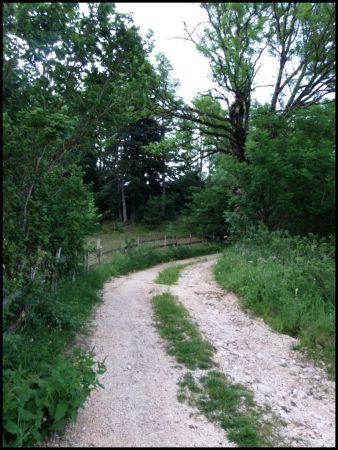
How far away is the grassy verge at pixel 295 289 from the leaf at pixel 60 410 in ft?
12.4

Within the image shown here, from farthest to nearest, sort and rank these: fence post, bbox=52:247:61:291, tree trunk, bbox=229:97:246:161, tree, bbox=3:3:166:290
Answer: tree trunk, bbox=229:97:246:161 < fence post, bbox=52:247:61:291 < tree, bbox=3:3:166:290

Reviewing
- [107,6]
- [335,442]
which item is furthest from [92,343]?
[107,6]

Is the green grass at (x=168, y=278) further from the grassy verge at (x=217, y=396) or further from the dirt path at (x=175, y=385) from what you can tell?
the grassy verge at (x=217, y=396)

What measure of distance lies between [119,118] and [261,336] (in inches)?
192

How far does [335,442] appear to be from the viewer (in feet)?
12.3

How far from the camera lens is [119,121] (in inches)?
270

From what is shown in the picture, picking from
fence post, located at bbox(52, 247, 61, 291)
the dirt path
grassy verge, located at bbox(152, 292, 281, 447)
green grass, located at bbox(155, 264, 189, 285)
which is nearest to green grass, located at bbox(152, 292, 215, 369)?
grassy verge, located at bbox(152, 292, 281, 447)

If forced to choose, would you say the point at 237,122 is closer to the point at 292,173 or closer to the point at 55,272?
the point at 292,173

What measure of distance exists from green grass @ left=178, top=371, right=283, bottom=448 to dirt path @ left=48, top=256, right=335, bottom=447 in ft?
0.41

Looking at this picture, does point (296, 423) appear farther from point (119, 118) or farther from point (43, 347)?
point (119, 118)

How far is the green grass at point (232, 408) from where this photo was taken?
3734 mm

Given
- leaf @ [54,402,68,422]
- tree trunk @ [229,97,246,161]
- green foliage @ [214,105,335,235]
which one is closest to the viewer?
leaf @ [54,402,68,422]

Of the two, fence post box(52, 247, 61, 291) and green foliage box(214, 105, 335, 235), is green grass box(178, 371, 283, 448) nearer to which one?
fence post box(52, 247, 61, 291)

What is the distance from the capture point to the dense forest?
15.6 feet
